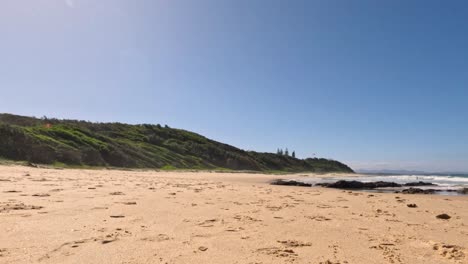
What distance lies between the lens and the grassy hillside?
91.8ft

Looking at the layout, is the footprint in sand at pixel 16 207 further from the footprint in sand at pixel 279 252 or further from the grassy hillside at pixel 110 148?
the grassy hillside at pixel 110 148

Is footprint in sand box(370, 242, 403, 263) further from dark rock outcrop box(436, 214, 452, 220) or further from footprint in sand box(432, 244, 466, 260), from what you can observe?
dark rock outcrop box(436, 214, 452, 220)

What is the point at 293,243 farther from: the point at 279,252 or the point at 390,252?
the point at 390,252

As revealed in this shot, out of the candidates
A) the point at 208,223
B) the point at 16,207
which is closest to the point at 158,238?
the point at 208,223

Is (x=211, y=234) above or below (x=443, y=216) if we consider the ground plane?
below

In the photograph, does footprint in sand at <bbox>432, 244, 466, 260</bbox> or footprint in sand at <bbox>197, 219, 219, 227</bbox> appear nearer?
footprint in sand at <bbox>432, 244, 466, 260</bbox>

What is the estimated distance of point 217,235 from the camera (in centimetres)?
498

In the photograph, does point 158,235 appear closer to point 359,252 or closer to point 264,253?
point 264,253

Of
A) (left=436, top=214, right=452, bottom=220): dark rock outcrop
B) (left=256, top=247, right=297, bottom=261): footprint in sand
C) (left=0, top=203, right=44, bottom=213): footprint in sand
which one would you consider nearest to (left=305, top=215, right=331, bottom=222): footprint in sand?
(left=256, top=247, right=297, bottom=261): footprint in sand

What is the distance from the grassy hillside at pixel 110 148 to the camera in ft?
91.8

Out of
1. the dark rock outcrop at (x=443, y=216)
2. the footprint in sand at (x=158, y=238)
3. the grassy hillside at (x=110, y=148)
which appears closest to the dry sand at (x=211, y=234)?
the footprint in sand at (x=158, y=238)

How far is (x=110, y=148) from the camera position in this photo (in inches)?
1519

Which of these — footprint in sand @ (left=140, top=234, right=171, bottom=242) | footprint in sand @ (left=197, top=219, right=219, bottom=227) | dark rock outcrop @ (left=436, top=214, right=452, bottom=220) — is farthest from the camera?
dark rock outcrop @ (left=436, top=214, right=452, bottom=220)

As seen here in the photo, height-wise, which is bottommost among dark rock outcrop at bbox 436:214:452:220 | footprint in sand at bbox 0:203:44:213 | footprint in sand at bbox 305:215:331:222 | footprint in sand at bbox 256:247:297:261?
footprint in sand at bbox 256:247:297:261
